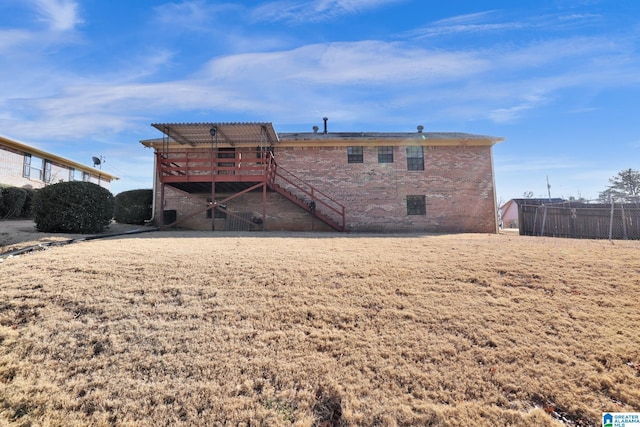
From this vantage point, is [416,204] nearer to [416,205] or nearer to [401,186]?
[416,205]

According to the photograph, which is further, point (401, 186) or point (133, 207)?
point (401, 186)

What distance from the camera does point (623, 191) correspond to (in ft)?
132

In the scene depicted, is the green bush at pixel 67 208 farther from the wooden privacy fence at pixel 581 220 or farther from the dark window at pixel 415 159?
the wooden privacy fence at pixel 581 220

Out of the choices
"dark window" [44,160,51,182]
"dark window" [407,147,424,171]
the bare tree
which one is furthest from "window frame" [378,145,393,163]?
the bare tree

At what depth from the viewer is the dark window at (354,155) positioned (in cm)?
1455

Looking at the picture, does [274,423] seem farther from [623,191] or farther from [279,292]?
[623,191]

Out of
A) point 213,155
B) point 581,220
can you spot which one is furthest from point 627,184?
point 213,155

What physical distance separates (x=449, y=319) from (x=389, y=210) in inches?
428

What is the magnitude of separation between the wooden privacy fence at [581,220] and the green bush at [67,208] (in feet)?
56.3

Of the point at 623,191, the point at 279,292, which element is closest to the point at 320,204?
the point at 279,292

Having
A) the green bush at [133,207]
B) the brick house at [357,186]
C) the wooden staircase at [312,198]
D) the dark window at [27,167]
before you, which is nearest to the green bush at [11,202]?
the green bush at [133,207]

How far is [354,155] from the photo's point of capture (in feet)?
47.9

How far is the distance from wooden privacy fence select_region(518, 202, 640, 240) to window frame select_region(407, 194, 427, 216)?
429 cm

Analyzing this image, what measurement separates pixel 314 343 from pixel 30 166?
24.2 meters
